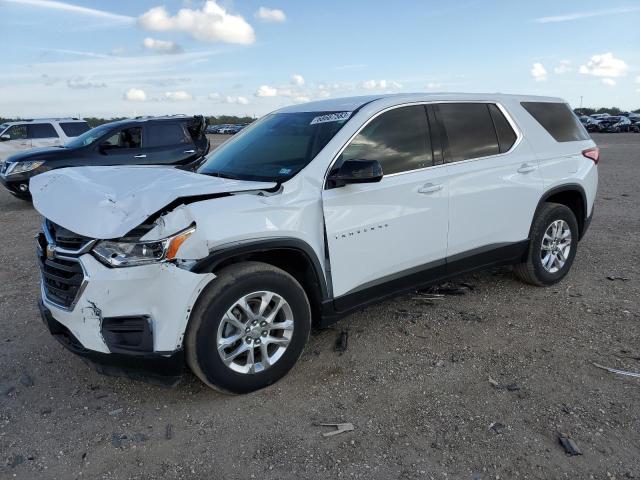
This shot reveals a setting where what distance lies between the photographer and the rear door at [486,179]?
4.20 metres

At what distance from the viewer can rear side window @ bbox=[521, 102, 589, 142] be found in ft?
16.3

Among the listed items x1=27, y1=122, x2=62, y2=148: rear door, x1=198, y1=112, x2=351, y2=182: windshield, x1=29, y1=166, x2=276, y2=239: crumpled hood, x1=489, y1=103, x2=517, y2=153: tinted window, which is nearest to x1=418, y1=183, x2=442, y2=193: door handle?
x1=198, y1=112, x2=351, y2=182: windshield

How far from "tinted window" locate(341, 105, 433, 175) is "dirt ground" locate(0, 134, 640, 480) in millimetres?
1352

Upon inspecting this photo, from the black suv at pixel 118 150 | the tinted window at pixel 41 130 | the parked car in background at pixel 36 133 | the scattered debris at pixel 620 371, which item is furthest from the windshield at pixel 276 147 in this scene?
the tinted window at pixel 41 130

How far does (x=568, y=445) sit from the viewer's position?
2773 millimetres

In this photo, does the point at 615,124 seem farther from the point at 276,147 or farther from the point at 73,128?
the point at 276,147

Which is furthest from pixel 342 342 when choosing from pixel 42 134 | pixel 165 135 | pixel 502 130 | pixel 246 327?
pixel 42 134

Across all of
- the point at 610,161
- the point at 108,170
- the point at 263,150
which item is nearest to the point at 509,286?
the point at 263,150

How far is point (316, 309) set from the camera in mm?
3596

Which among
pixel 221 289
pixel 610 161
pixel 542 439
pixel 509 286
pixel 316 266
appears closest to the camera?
pixel 542 439

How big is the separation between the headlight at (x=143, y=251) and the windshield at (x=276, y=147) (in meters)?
0.90

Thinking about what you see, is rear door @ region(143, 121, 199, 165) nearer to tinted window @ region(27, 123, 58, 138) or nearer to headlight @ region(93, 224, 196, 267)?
tinted window @ region(27, 123, 58, 138)

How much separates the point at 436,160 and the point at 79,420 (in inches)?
119

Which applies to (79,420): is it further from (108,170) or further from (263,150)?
(263,150)
